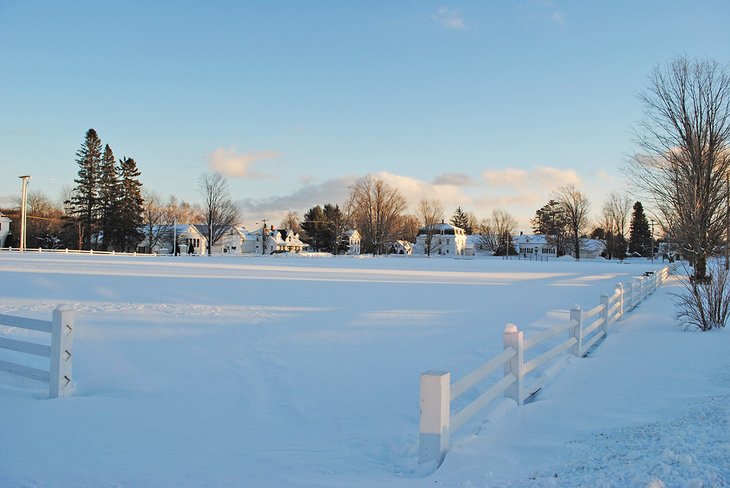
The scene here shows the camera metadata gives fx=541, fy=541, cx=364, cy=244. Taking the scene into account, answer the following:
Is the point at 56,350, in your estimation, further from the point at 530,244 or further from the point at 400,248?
the point at 530,244

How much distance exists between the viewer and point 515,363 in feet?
21.4

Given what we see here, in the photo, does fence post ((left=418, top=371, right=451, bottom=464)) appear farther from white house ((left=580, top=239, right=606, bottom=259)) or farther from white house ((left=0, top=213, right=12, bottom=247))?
white house ((left=580, top=239, right=606, bottom=259))

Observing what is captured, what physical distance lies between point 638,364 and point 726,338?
12.8 ft

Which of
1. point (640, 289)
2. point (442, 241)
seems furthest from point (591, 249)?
point (640, 289)

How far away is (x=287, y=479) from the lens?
4.52 m

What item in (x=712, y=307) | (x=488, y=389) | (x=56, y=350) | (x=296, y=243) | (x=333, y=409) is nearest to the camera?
→ (x=488, y=389)

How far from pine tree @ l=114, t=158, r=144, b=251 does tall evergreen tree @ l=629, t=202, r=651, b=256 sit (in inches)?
3652

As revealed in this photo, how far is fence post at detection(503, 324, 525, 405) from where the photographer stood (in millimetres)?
6430

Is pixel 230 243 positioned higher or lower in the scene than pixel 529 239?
lower

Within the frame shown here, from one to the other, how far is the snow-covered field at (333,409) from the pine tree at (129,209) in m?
70.9

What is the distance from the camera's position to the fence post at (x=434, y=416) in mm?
4355

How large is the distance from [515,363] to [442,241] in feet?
417

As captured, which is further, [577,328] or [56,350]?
[577,328]

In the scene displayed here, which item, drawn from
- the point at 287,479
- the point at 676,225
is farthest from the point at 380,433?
the point at 676,225
